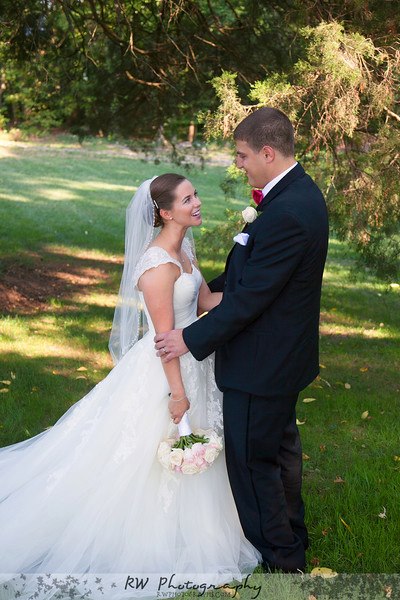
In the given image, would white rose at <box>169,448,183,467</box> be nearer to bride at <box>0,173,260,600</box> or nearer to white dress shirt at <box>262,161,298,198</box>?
bride at <box>0,173,260,600</box>

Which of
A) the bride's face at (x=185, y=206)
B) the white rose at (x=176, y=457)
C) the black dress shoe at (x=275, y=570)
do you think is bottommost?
the black dress shoe at (x=275, y=570)

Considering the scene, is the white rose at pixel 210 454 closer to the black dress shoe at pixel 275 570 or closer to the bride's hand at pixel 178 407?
the bride's hand at pixel 178 407

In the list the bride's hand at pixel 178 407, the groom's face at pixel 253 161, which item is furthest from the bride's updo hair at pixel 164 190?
the bride's hand at pixel 178 407

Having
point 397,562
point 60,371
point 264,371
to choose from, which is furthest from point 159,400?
point 60,371

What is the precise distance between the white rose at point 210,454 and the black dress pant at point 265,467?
6 centimetres

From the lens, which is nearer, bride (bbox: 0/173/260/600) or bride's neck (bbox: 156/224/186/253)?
bride (bbox: 0/173/260/600)

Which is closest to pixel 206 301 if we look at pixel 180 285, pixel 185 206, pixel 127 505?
pixel 180 285

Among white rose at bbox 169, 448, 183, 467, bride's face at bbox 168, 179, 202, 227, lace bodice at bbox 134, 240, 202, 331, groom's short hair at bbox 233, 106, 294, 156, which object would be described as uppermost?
groom's short hair at bbox 233, 106, 294, 156

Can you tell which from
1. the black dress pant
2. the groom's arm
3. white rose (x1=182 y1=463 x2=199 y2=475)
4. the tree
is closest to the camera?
the groom's arm

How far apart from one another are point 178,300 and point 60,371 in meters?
3.46

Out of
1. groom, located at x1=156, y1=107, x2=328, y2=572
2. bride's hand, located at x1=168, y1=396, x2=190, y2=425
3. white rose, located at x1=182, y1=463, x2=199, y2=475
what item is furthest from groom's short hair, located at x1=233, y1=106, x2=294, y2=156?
white rose, located at x1=182, y1=463, x2=199, y2=475

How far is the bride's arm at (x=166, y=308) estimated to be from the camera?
3.98m

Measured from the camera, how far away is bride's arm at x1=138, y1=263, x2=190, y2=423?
3.98 m

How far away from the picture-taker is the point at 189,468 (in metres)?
3.93
